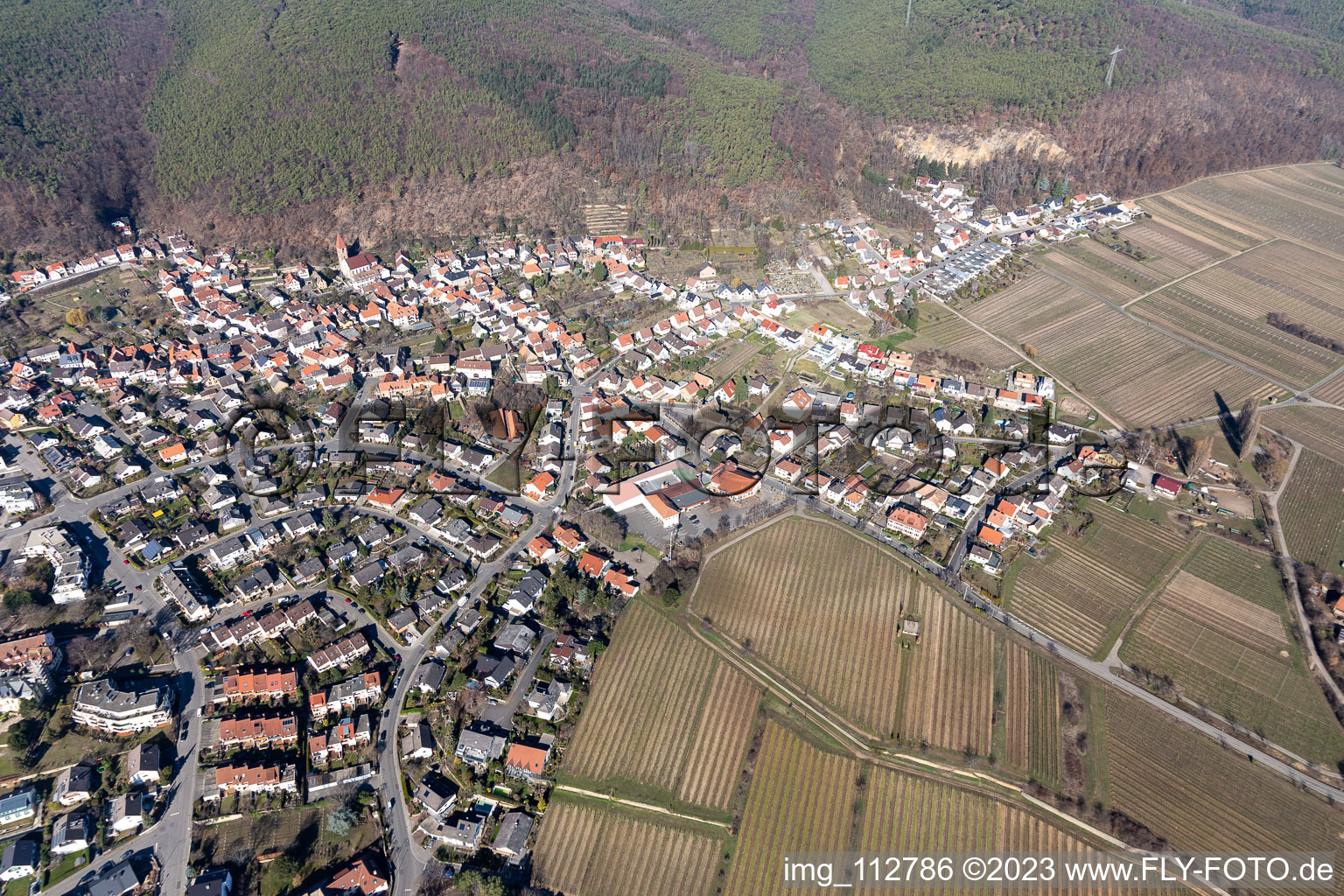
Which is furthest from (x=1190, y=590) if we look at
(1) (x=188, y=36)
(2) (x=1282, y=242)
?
(1) (x=188, y=36)

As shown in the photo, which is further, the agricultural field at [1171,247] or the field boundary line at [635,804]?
the agricultural field at [1171,247]

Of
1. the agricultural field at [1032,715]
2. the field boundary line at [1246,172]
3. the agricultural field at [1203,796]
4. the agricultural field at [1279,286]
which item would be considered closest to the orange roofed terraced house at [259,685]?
the agricultural field at [1032,715]

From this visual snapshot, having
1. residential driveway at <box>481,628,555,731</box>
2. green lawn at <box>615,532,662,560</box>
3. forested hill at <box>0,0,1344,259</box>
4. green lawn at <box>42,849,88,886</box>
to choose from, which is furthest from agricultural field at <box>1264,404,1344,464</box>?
green lawn at <box>42,849,88,886</box>

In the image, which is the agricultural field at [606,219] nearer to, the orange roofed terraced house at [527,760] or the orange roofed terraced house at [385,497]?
the orange roofed terraced house at [385,497]

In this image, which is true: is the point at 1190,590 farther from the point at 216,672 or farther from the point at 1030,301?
the point at 216,672

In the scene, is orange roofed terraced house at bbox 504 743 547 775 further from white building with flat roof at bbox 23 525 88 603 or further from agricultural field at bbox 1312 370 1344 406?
agricultural field at bbox 1312 370 1344 406
